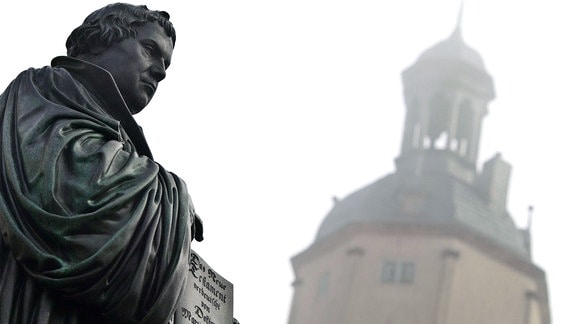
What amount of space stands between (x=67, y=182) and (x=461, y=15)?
7870 centimetres

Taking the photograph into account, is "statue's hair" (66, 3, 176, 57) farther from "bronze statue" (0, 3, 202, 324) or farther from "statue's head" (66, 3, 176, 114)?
"bronze statue" (0, 3, 202, 324)

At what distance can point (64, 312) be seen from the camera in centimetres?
409

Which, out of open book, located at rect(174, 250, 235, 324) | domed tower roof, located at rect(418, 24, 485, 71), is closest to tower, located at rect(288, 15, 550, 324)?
domed tower roof, located at rect(418, 24, 485, 71)

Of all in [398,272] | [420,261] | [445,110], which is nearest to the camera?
[420,261]

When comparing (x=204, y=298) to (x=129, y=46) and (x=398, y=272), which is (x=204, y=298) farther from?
(x=398, y=272)

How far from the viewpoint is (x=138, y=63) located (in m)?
4.71

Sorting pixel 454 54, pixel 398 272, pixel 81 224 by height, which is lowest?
pixel 81 224

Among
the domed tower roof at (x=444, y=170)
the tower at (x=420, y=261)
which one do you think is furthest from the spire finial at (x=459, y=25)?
the tower at (x=420, y=261)

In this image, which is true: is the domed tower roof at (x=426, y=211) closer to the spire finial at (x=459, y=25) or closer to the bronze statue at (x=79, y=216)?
the spire finial at (x=459, y=25)

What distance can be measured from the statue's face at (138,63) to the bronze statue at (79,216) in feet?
0.61

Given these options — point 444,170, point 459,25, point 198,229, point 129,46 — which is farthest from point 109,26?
point 459,25

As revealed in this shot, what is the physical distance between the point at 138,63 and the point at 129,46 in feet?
0.20

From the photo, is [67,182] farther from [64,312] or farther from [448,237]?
[448,237]

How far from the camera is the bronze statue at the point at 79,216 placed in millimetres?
4020
